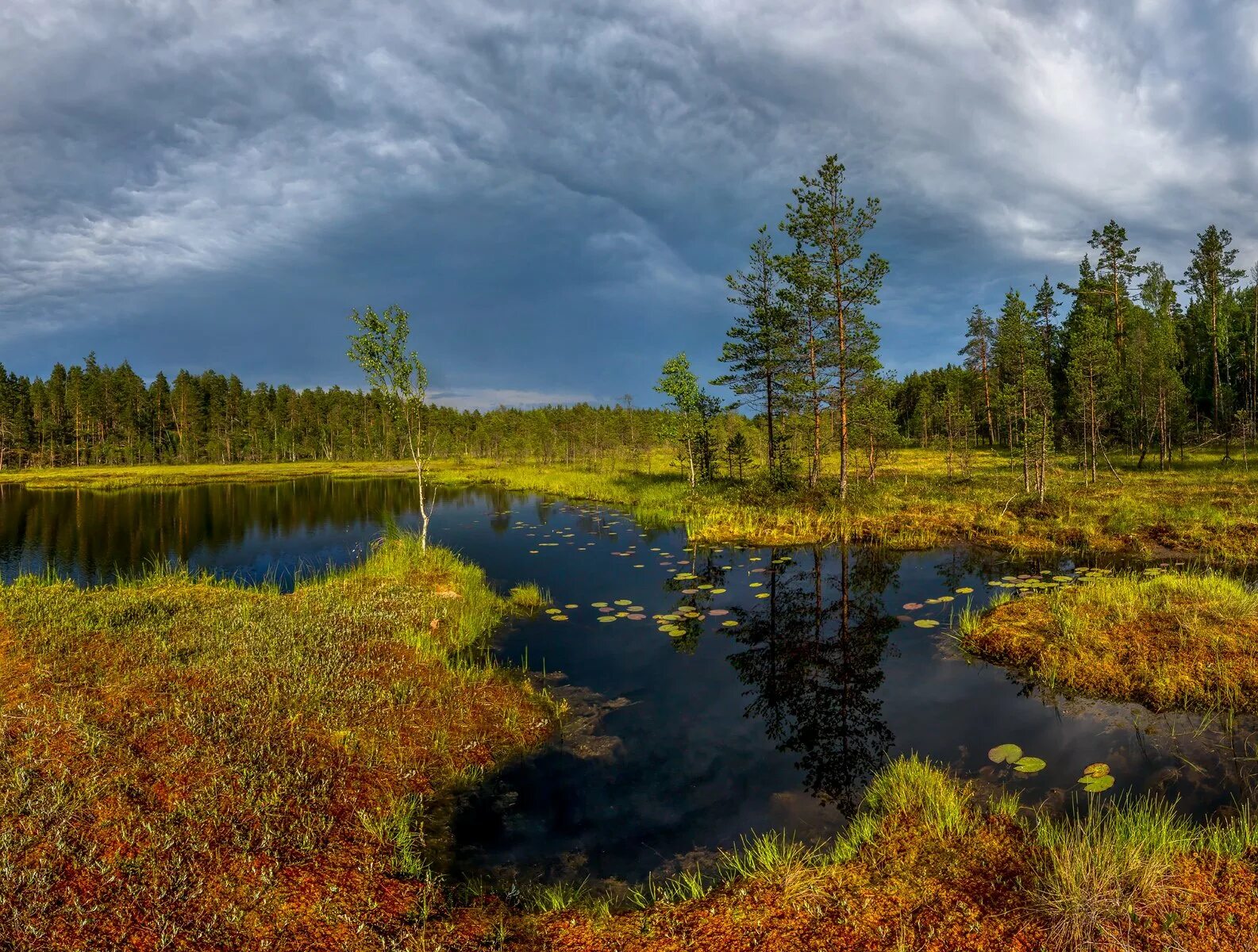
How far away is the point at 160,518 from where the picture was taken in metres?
34.4

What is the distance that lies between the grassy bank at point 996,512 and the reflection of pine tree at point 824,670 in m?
6.11

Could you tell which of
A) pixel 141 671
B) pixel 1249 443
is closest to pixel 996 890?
pixel 141 671

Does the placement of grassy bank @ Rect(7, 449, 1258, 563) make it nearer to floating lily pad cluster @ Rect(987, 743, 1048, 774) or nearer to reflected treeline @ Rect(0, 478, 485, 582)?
floating lily pad cluster @ Rect(987, 743, 1048, 774)

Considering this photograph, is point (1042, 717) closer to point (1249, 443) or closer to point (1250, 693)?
point (1250, 693)

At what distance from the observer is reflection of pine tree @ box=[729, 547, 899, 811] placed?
25.8ft

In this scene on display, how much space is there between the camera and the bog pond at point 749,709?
6.59 m

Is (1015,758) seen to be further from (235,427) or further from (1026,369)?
(235,427)

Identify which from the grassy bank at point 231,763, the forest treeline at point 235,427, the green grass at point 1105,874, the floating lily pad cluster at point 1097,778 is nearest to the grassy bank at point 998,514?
the floating lily pad cluster at point 1097,778

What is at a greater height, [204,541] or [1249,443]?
[1249,443]

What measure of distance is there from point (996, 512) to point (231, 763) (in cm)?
2716

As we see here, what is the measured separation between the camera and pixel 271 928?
418 centimetres

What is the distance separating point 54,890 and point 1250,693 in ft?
49.0

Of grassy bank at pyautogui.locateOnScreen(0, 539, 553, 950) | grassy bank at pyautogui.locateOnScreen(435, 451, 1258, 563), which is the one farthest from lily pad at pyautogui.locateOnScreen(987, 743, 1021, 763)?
grassy bank at pyautogui.locateOnScreen(435, 451, 1258, 563)

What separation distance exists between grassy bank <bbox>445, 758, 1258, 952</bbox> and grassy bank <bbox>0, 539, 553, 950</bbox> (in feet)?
5.21
